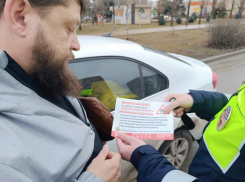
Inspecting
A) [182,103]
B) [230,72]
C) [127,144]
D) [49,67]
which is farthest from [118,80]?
[230,72]

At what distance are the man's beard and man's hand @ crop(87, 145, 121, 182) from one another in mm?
351

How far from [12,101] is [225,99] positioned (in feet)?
4.76

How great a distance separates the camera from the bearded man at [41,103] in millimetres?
733

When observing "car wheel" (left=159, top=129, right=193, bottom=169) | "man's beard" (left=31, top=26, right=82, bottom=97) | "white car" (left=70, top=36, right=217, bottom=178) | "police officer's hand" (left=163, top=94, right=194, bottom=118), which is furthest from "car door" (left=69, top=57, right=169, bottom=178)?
"man's beard" (left=31, top=26, right=82, bottom=97)

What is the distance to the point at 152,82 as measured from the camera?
7.50 feet

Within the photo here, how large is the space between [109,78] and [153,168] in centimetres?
118

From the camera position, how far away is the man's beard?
898 mm

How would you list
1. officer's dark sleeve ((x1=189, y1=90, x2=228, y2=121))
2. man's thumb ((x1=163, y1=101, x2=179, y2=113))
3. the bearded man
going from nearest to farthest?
the bearded man < man's thumb ((x1=163, y1=101, x2=179, y2=113)) < officer's dark sleeve ((x1=189, y1=90, x2=228, y2=121))

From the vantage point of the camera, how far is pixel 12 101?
30.3 inches

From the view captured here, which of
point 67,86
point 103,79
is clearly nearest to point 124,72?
point 103,79

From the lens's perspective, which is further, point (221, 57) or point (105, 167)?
point (221, 57)

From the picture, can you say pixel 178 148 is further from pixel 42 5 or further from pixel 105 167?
pixel 42 5

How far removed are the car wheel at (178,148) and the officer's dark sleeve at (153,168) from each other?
1.29 metres

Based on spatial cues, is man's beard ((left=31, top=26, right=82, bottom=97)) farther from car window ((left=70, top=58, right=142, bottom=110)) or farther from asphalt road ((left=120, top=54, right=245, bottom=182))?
asphalt road ((left=120, top=54, right=245, bottom=182))
